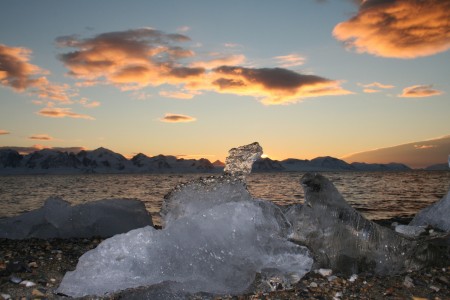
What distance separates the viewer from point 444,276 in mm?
4918

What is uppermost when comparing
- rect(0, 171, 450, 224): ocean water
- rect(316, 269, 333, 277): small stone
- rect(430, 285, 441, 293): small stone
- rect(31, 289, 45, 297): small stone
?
rect(31, 289, 45, 297): small stone

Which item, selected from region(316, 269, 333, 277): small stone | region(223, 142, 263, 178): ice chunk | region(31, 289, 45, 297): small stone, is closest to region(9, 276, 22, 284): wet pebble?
region(31, 289, 45, 297): small stone

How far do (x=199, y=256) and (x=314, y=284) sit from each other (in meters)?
1.56

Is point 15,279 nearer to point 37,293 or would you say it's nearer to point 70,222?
point 37,293

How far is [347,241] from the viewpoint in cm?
521

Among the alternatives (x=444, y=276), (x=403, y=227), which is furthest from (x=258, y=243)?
(x=403, y=227)

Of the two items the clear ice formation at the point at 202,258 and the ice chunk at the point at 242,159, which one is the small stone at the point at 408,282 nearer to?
the clear ice formation at the point at 202,258

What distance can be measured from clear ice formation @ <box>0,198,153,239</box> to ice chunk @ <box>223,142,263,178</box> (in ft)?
14.6

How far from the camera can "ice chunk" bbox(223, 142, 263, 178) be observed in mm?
5662

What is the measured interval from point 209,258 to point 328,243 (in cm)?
192

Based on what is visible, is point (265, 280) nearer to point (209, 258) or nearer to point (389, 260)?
point (209, 258)

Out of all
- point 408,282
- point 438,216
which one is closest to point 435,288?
point 408,282

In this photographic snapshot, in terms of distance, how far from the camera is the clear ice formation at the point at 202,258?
404 cm

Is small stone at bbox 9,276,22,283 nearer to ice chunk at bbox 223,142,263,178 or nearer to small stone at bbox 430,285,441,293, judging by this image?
ice chunk at bbox 223,142,263,178
